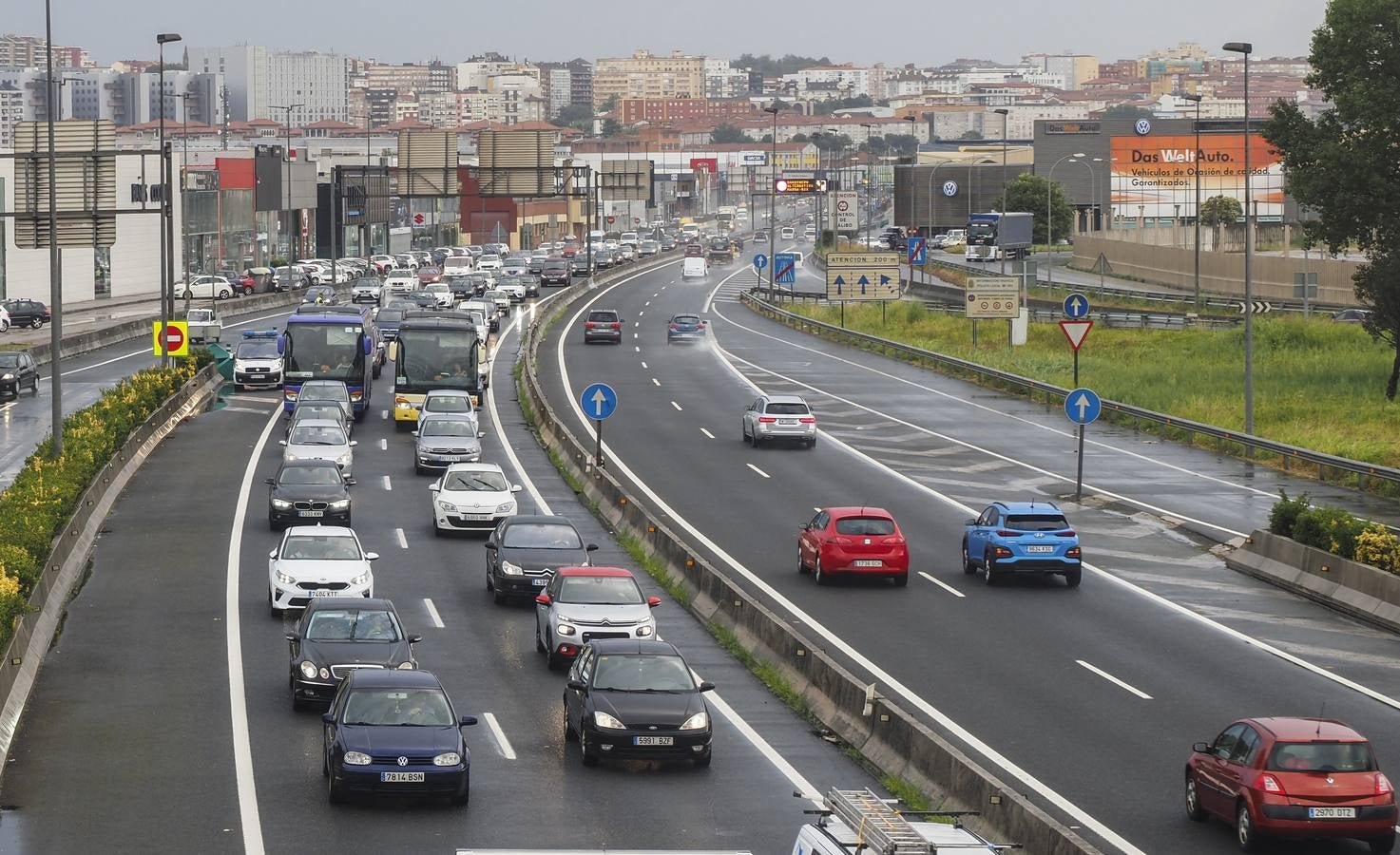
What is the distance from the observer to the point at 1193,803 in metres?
18.9

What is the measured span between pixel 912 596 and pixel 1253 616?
5.20 metres

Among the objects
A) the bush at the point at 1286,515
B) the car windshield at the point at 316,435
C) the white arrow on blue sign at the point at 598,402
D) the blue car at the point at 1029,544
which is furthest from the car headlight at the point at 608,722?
the car windshield at the point at 316,435

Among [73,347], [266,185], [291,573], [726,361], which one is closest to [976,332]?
[726,361]

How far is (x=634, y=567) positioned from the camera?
3512cm

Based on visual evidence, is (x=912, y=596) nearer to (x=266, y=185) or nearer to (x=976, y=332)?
(x=976, y=332)

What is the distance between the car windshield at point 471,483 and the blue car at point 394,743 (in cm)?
1817

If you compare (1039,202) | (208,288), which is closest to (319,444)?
(208,288)

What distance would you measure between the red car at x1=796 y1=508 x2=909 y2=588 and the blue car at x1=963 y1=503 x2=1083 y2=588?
57.2 inches

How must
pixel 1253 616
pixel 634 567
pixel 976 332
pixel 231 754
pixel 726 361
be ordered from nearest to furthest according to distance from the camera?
pixel 231 754 → pixel 1253 616 → pixel 634 567 → pixel 726 361 → pixel 976 332

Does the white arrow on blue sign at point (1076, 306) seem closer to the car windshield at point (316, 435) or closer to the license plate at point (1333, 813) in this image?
the car windshield at point (316, 435)

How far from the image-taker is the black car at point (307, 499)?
124 feet

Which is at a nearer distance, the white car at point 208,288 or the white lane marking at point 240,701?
the white lane marking at point 240,701

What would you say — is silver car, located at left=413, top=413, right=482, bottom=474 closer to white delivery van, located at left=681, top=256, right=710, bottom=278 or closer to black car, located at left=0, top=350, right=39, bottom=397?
black car, located at left=0, top=350, right=39, bottom=397

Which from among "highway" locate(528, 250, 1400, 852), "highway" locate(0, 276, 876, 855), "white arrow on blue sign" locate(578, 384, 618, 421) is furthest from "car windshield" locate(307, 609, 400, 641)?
"white arrow on blue sign" locate(578, 384, 618, 421)
